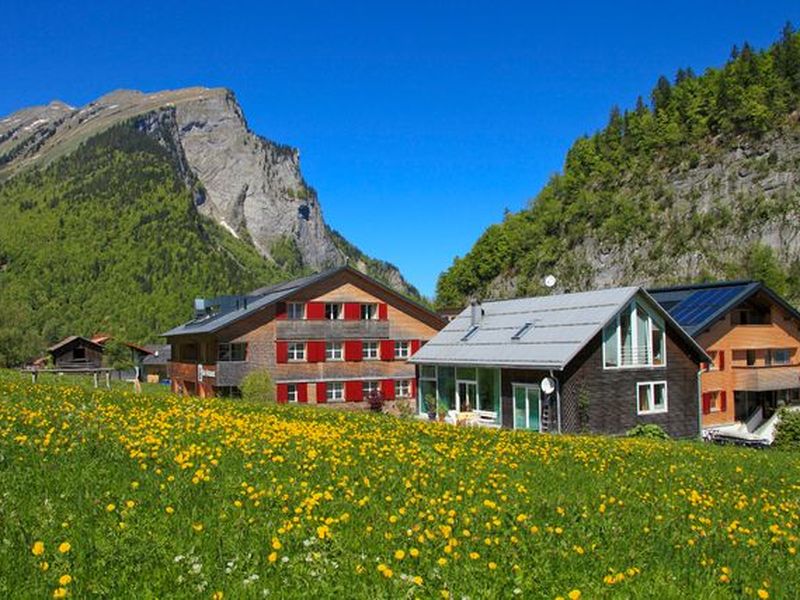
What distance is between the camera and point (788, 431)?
29281 mm

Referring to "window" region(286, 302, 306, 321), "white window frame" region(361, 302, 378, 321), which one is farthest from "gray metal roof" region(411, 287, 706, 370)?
"window" region(286, 302, 306, 321)

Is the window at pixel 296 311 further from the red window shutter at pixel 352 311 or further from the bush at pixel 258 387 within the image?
the bush at pixel 258 387

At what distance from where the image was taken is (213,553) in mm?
6273

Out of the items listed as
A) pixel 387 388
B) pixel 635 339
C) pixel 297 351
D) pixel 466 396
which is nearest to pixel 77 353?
pixel 297 351

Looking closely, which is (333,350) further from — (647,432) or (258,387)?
(647,432)

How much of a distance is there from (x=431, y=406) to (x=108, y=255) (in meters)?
143

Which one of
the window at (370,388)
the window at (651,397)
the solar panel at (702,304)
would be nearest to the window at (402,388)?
the window at (370,388)

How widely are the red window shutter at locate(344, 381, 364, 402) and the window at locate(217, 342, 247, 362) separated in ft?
25.2

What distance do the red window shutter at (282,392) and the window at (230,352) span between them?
10.7 ft

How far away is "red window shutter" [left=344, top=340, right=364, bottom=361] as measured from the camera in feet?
166

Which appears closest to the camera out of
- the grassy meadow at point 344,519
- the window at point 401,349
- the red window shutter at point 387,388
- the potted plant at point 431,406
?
the grassy meadow at point 344,519

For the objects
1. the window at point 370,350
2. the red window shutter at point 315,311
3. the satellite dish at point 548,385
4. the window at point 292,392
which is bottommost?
the window at point 292,392

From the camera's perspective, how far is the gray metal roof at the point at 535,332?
107ft

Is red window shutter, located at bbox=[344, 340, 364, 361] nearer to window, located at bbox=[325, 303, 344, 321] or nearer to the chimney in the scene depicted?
window, located at bbox=[325, 303, 344, 321]
